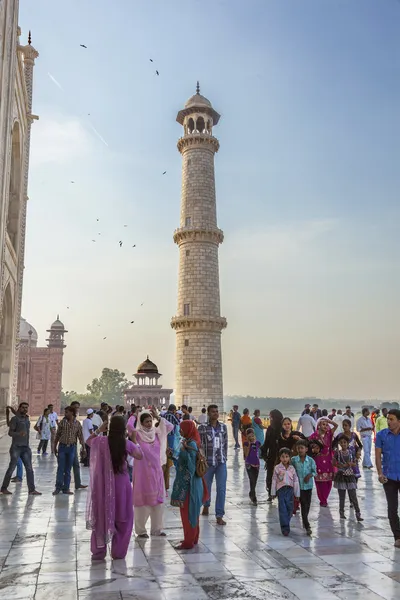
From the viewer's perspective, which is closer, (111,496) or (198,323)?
(111,496)

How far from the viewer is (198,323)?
3025 centimetres

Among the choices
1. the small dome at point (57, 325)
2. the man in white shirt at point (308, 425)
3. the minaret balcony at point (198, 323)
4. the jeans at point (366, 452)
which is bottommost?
the jeans at point (366, 452)

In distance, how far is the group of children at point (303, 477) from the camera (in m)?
6.72

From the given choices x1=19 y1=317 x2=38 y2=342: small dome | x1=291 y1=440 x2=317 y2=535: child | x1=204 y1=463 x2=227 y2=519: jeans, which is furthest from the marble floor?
x1=19 y1=317 x2=38 y2=342: small dome

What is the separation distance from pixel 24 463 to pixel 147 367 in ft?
90.6

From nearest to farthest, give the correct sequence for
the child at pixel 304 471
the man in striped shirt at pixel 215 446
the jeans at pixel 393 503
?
the jeans at pixel 393 503
the child at pixel 304 471
the man in striped shirt at pixel 215 446

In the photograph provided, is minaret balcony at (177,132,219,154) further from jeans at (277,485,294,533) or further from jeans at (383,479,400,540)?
jeans at (383,479,400,540)

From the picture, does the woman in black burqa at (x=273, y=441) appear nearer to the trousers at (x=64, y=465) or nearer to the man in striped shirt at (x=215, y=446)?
the man in striped shirt at (x=215, y=446)

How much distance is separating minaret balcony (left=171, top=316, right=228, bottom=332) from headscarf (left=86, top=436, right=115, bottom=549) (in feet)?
79.8

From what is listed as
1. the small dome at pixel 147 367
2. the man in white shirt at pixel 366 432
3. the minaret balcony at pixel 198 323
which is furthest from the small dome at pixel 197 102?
the man in white shirt at pixel 366 432

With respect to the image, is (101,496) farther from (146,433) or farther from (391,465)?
(391,465)

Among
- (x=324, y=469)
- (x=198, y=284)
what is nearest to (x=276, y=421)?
(x=324, y=469)

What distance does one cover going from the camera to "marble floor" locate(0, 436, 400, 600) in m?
4.52

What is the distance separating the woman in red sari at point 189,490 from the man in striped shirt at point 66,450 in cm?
352
